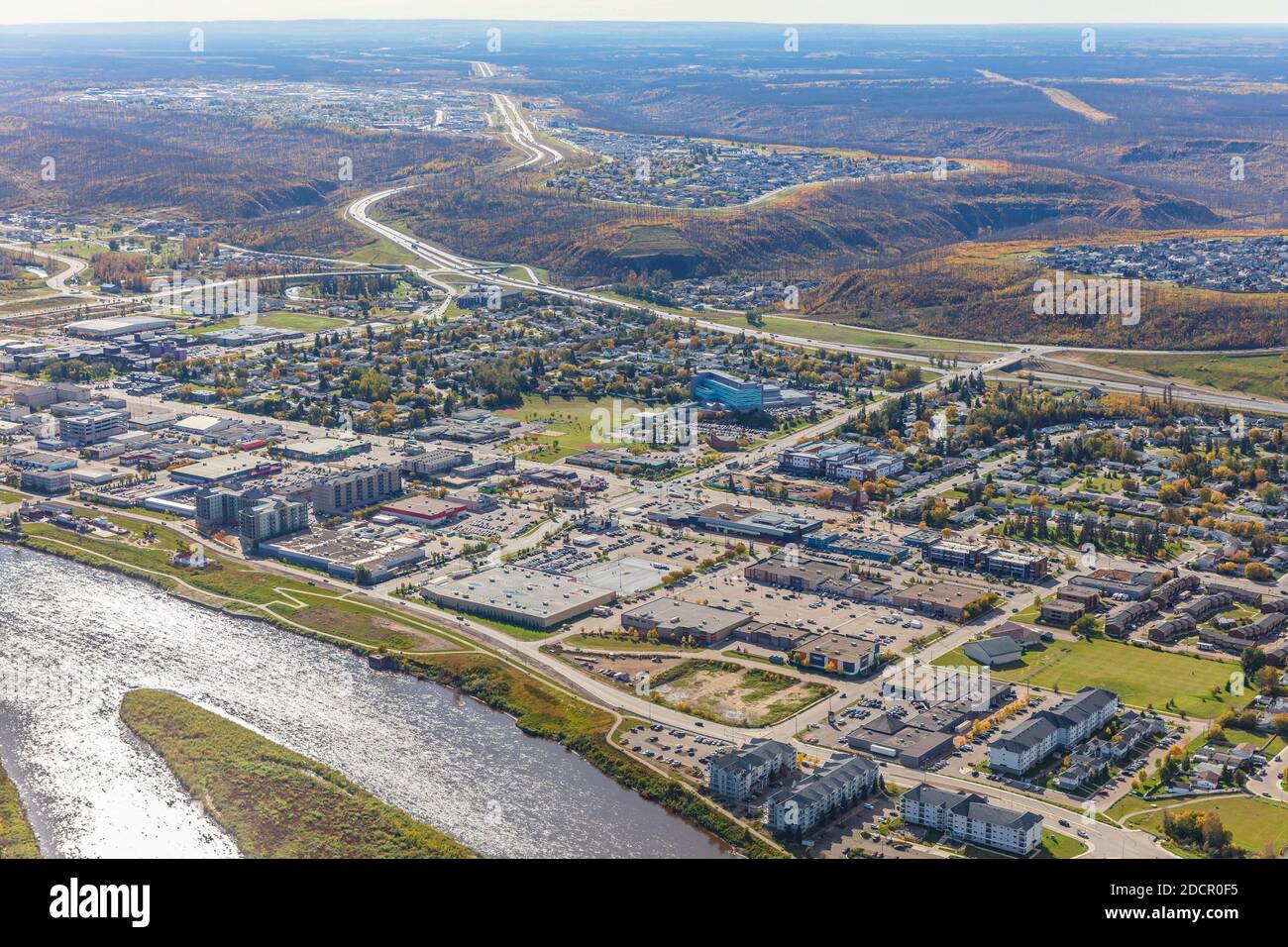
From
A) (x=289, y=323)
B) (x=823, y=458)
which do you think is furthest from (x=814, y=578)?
(x=289, y=323)

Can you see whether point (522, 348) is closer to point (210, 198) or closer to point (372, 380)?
point (372, 380)

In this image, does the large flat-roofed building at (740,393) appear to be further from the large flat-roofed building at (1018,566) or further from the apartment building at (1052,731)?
the apartment building at (1052,731)

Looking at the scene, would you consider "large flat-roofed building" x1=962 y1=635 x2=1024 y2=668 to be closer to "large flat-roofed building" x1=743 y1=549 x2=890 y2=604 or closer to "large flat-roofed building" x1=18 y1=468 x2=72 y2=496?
"large flat-roofed building" x1=743 y1=549 x2=890 y2=604

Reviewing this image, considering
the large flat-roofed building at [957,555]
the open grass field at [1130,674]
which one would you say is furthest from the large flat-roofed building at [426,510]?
the open grass field at [1130,674]

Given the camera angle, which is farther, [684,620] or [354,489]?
[354,489]

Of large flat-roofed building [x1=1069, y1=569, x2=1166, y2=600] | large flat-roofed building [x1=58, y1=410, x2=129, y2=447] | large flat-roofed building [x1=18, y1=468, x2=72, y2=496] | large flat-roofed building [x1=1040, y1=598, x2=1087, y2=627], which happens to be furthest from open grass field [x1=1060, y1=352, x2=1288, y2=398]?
large flat-roofed building [x1=18, y1=468, x2=72, y2=496]

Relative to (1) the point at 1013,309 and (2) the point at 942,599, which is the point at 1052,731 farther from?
(1) the point at 1013,309
